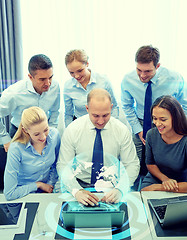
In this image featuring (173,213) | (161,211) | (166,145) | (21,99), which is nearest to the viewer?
(173,213)

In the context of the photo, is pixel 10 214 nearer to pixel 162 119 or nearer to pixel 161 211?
pixel 161 211

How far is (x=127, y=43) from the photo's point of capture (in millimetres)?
3145

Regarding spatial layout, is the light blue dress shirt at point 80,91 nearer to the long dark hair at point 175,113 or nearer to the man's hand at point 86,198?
the long dark hair at point 175,113

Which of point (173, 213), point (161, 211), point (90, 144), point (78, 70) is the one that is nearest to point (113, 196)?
point (161, 211)

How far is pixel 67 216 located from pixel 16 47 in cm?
220

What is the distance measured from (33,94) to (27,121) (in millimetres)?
675

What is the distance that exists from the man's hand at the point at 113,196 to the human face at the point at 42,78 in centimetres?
103

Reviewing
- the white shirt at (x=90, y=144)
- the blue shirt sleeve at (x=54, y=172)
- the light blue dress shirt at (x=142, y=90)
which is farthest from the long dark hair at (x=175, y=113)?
the blue shirt sleeve at (x=54, y=172)

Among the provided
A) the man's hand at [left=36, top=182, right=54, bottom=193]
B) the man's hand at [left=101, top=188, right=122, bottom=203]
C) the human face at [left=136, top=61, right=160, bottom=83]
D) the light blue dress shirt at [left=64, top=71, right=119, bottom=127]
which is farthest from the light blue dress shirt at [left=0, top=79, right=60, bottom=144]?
the man's hand at [left=101, top=188, right=122, bottom=203]

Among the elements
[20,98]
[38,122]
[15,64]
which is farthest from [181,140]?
[15,64]

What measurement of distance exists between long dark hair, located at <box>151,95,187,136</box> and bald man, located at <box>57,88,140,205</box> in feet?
1.05

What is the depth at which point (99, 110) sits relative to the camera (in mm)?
1877

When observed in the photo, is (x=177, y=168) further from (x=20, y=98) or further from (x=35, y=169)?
(x=20, y=98)

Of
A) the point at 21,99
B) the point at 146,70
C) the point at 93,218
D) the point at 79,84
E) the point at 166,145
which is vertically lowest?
the point at 93,218
